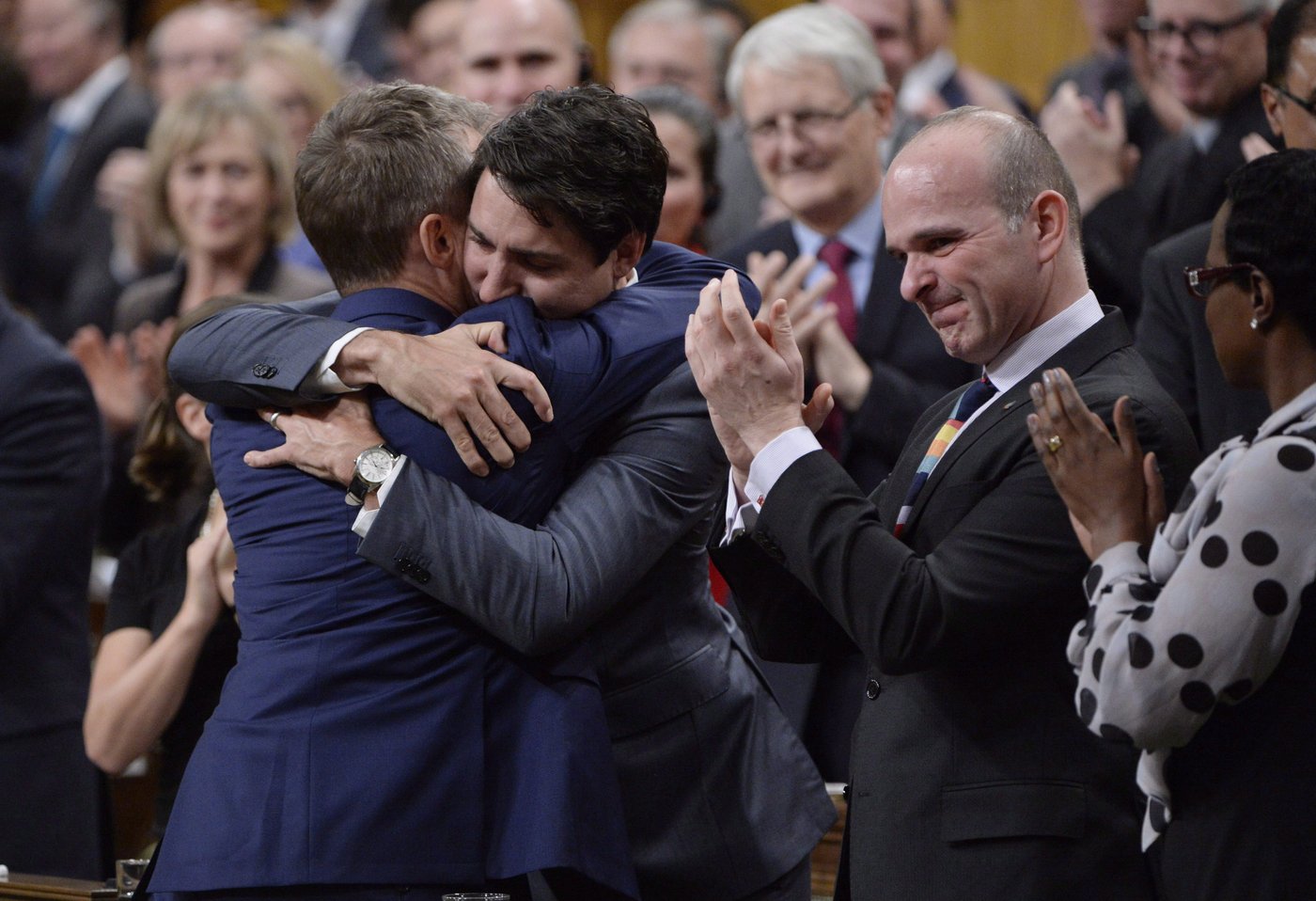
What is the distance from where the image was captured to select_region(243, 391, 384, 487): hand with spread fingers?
226 cm

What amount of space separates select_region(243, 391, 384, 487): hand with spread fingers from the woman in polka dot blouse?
83cm

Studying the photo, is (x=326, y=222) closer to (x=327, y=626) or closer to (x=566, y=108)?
(x=566, y=108)

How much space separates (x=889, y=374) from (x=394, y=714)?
1839 millimetres

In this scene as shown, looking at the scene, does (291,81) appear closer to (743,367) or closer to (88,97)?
(88,97)

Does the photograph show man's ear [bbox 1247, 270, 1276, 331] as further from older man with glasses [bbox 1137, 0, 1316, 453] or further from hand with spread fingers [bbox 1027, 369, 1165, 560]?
older man with glasses [bbox 1137, 0, 1316, 453]

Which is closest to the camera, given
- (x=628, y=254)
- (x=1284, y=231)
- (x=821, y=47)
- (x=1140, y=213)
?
(x=1284, y=231)

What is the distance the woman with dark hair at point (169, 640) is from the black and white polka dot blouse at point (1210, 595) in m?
1.62

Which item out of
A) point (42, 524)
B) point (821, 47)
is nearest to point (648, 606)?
point (42, 524)

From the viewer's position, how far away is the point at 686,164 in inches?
180

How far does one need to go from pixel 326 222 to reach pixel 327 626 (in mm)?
535

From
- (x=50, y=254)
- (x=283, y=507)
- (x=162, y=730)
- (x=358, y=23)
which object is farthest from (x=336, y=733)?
(x=358, y=23)

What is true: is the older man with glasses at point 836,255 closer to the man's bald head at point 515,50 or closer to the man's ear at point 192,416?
the man's bald head at point 515,50

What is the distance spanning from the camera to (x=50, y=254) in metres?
6.78

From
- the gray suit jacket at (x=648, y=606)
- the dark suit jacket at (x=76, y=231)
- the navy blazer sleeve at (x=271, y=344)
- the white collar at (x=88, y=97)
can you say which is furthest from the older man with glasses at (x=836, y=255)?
the white collar at (x=88, y=97)
